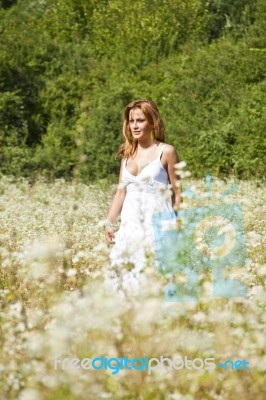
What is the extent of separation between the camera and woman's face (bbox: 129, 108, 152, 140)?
5.52m

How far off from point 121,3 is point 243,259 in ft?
109

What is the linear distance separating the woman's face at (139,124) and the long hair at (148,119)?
0.03 metres

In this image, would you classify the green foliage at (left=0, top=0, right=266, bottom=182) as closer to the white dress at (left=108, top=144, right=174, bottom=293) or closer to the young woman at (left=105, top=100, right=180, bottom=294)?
the young woman at (left=105, top=100, right=180, bottom=294)

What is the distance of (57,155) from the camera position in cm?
2364

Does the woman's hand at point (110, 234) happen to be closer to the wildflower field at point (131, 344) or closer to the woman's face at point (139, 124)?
the woman's face at point (139, 124)

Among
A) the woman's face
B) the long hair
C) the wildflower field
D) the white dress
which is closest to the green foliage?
the long hair

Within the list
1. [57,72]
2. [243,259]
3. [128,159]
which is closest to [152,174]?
[128,159]

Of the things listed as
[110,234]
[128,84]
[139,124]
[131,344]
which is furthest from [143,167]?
[128,84]

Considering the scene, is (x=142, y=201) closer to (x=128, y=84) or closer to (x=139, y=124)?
(x=139, y=124)

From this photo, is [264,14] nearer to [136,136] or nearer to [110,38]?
[110,38]

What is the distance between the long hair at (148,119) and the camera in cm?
550

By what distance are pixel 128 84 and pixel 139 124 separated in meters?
18.3

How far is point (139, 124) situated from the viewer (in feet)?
18.1

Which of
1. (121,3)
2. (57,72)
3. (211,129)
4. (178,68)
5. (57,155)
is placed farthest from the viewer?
(121,3)
